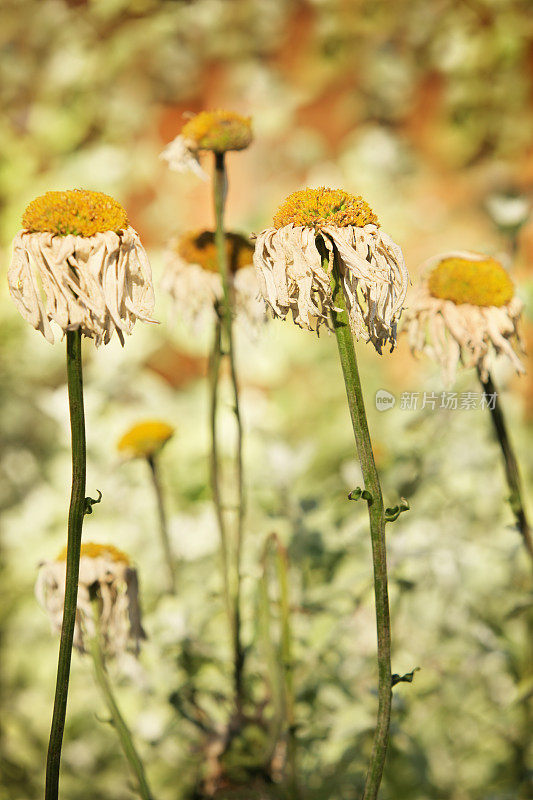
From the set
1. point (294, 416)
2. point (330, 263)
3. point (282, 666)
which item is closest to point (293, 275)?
point (330, 263)

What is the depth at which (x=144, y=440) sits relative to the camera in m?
0.83

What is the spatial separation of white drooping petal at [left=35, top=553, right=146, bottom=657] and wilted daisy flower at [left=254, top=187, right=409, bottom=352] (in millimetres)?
307

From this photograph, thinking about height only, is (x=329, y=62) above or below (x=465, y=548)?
above

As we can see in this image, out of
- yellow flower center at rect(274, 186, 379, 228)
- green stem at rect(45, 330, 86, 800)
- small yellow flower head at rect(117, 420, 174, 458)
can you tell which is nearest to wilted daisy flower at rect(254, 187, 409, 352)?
yellow flower center at rect(274, 186, 379, 228)

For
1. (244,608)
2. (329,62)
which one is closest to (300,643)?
(244,608)

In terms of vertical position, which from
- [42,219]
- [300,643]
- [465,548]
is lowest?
[300,643]

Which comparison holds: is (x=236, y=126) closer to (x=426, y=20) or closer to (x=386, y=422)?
(x=386, y=422)

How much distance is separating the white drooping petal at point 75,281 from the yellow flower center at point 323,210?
0.11 m

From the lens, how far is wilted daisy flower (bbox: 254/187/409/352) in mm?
415

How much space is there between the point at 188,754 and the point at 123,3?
178 centimetres

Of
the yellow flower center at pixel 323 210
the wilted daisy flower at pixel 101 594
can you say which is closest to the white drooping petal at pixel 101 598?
the wilted daisy flower at pixel 101 594

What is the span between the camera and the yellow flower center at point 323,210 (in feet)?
1.38

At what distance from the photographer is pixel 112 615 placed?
2.02 feet

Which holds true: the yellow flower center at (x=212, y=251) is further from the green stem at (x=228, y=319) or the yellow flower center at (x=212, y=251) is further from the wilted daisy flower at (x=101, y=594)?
the wilted daisy flower at (x=101, y=594)
